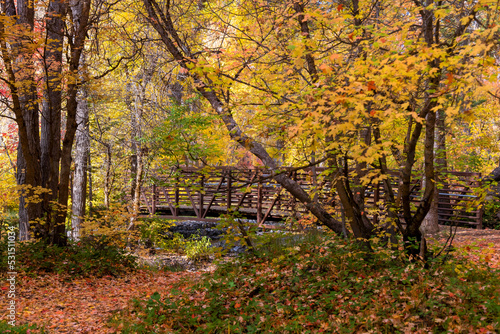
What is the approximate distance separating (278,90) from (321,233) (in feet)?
12.5

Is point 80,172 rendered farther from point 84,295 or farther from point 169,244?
point 84,295

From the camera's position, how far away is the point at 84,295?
18.1 ft

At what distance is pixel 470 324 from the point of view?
305cm

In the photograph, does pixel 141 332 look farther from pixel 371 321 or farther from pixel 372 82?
pixel 372 82

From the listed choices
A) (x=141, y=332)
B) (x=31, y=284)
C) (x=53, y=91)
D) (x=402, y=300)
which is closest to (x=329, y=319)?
(x=402, y=300)

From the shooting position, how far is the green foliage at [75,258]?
6195 millimetres

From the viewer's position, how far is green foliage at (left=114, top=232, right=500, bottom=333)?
3293 mm

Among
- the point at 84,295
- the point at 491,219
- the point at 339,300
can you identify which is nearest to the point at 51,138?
the point at 84,295

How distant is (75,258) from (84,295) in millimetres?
1347

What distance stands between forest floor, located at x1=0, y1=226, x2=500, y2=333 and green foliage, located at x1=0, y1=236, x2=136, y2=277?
0.79ft

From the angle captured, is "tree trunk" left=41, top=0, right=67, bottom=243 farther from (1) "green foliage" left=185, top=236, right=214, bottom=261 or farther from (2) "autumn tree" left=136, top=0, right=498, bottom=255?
(1) "green foliage" left=185, top=236, right=214, bottom=261

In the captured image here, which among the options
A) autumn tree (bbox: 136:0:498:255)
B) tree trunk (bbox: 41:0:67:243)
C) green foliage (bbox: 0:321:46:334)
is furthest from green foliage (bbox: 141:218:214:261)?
green foliage (bbox: 0:321:46:334)

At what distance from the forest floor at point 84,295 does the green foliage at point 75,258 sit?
0.24 m

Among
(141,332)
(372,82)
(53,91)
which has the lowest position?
(141,332)
